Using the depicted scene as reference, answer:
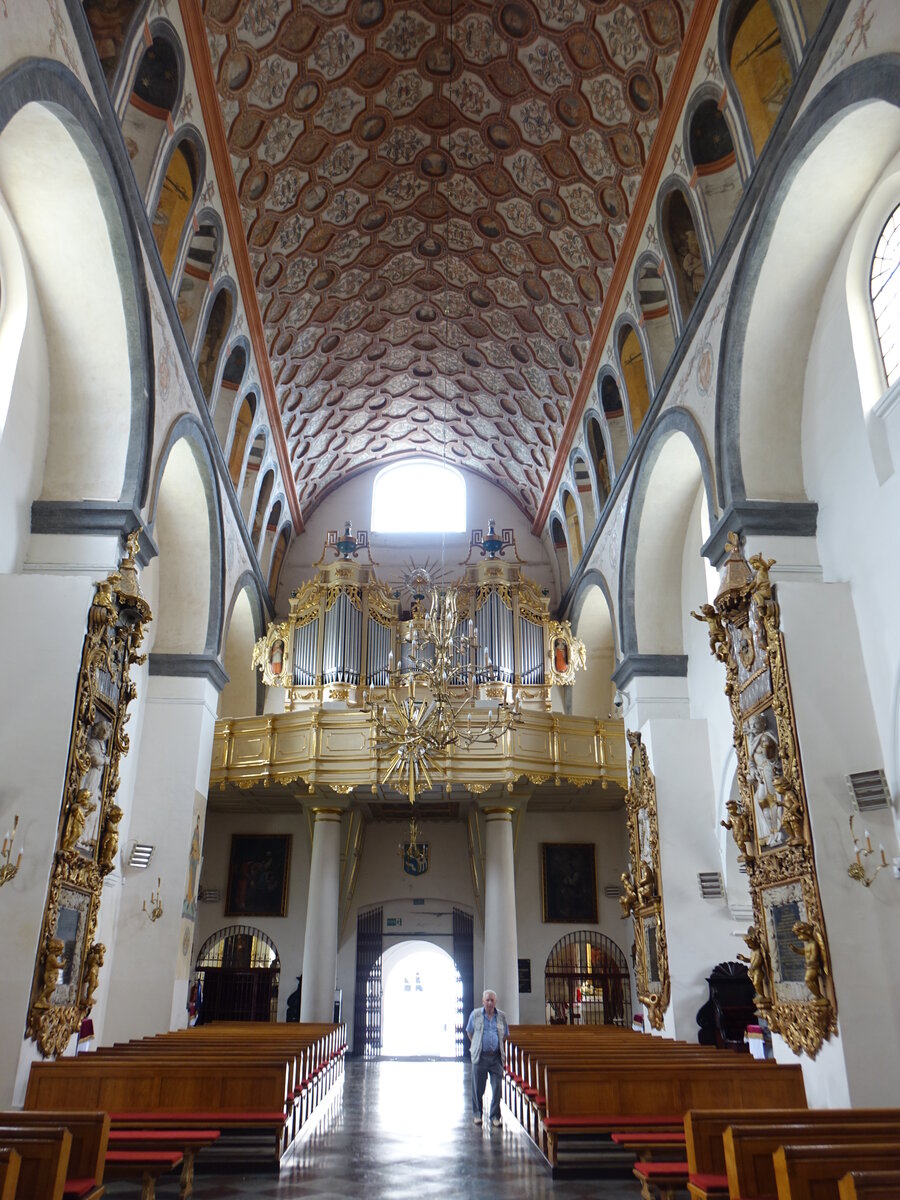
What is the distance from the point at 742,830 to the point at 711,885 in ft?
10.8

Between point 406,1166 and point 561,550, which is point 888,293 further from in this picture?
point 561,550

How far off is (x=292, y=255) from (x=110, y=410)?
5.53 metres

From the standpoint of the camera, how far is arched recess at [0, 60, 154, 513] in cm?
805

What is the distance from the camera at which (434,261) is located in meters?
16.2

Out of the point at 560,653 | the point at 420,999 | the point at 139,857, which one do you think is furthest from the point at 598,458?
the point at 420,999

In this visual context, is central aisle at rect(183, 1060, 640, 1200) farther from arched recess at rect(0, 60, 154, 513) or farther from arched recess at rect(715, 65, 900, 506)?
arched recess at rect(715, 65, 900, 506)

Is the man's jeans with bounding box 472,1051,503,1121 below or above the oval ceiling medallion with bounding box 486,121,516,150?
below

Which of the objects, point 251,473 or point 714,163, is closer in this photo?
point 714,163

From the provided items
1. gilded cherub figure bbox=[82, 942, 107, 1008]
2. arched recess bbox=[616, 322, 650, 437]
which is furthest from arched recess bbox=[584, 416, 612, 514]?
gilded cherub figure bbox=[82, 942, 107, 1008]

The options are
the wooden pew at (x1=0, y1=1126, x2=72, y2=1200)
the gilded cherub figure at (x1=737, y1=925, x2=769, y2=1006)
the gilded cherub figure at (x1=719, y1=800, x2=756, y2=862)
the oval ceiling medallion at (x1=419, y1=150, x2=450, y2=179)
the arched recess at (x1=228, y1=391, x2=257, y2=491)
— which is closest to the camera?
the wooden pew at (x1=0, y1=1126, x2=72, y2=1200)

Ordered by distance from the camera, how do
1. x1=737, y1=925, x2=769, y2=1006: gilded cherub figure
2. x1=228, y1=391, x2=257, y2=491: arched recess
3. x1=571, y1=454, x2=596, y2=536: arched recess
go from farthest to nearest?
x1=571, y1=454, x2=596, y2=536: arched recess → x1=228, y1=391, x2=257, y2=491: arched recess → x1=737, y1=925, x2=769, y2=1006: gilded cherub figure

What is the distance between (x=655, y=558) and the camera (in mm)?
13859

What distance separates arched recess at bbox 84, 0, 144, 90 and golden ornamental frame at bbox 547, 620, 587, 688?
456 inches

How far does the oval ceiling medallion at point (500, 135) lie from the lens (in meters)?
13.0
